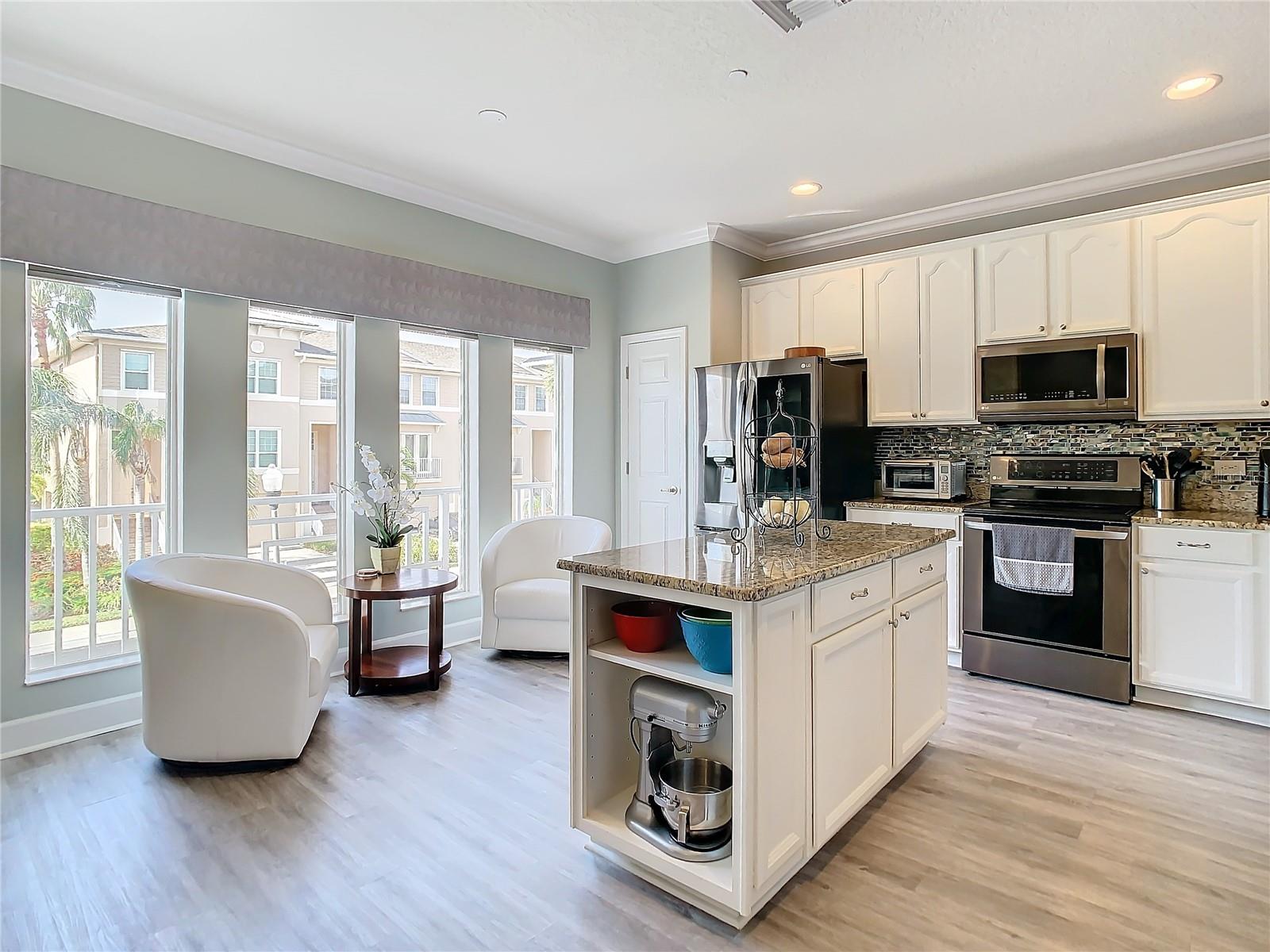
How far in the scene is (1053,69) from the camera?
2699 millimetres

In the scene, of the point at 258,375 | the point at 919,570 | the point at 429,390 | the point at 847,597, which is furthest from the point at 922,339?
the point at 258,375

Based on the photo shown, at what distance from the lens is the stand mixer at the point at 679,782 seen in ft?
6.03

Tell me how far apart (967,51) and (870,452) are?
2499 millimetres

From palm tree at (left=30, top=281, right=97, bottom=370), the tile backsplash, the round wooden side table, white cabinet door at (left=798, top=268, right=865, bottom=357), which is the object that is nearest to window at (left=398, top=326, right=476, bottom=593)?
the round wooden side table

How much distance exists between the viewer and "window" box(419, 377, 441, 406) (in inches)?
165

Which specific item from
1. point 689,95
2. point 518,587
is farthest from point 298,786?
point 689,95

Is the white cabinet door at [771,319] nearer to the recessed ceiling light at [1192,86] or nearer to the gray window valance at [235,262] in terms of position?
the gray window valance at [235,262]

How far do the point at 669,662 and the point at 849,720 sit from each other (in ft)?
2.02

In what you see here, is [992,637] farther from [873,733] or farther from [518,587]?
[518,587]

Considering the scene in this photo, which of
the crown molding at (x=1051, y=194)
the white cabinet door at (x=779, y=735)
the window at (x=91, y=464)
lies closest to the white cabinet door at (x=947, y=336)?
the crown molding at (x=1051, y=194)

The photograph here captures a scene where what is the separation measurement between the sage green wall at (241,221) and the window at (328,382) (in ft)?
0.55

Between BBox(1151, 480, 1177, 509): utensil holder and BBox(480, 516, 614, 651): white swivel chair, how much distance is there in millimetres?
2893

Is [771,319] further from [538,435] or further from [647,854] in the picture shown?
[647,854]

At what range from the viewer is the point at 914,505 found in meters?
4.00
